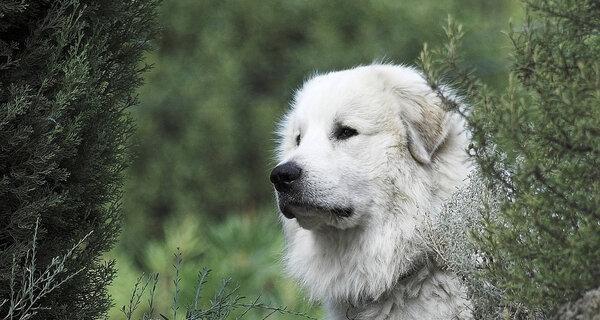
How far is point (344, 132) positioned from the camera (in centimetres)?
472

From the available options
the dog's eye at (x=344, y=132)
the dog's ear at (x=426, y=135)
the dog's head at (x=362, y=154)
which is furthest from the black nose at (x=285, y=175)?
the dog's ear at (x=426, y=135)

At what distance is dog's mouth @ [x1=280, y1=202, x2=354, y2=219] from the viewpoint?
14.8 feet

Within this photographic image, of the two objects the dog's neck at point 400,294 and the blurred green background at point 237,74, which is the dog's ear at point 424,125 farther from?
the blurred green background at point 237,74

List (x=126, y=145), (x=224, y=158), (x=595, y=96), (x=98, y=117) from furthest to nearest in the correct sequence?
1. (x=224, y=158)
2. (x=126, y=145)
3. (x=98, y=117)
4. (x=595, y=96)

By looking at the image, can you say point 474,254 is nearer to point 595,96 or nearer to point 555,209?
point 555,209

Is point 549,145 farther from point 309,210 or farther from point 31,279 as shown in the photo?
point 31,279

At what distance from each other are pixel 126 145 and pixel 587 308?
2.27m

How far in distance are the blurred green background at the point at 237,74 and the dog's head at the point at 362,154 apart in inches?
293

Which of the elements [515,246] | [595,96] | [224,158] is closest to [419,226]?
[515,246]

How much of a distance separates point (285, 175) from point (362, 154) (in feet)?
1.25

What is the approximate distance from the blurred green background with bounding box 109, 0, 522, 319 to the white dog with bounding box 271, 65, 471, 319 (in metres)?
7.38

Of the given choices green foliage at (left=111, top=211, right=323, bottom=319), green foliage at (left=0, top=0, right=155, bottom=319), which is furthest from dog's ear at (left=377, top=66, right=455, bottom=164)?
green foliage at (left=111, top=211, right=323, bottom=319)

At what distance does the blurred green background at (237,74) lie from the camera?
496 inches

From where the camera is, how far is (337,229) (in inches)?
190
